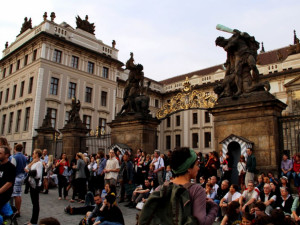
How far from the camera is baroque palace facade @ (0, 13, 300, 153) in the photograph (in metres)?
30.8

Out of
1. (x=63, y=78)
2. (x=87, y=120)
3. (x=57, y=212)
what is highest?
(x=63, y=78)

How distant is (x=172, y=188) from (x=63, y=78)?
32549mm

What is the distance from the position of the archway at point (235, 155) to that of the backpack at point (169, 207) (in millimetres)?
7694

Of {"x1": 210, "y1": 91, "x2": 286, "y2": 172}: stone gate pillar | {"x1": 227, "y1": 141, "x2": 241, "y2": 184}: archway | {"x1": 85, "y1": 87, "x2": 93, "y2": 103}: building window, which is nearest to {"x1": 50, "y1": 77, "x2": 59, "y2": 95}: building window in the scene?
{"x1": 85, "y1": 87, "x2": 93, "y2": 103}: building window

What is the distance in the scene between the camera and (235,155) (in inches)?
381

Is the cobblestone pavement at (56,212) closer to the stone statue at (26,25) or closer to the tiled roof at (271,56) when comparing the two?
the stone statue at (26,25)

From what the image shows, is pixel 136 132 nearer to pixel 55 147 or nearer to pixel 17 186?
pixel 17 186

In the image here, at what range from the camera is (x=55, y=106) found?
31.7m

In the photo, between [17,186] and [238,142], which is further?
[238,142]

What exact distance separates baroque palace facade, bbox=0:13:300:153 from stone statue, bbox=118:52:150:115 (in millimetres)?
14565

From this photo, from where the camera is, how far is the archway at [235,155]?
960 centimetres

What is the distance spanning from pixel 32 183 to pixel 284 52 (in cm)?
4428

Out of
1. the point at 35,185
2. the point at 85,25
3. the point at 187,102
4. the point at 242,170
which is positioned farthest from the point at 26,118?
the point at 242,170

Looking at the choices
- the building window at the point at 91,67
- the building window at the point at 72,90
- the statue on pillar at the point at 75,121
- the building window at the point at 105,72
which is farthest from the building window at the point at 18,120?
the statue on pillar at the point at 75,121
